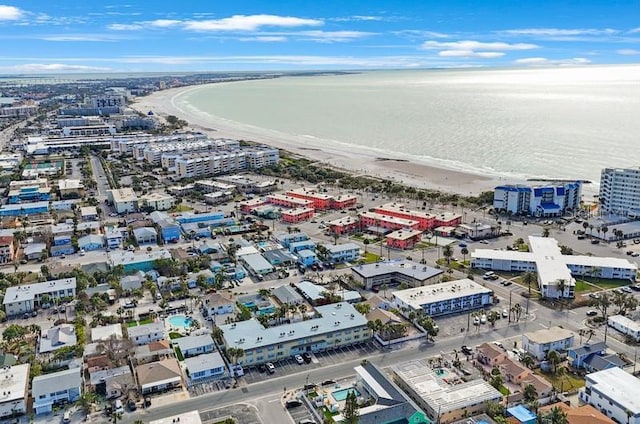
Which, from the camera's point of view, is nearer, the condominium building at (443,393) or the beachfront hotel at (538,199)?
the condominium building at (443,393)

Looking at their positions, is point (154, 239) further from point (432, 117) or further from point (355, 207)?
point (432, 117)

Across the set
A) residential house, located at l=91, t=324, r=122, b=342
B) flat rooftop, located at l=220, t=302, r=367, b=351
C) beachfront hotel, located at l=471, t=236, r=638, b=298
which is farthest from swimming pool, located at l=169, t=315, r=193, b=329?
beachfront hotel, located at l=471, t=236, r=638, b=298

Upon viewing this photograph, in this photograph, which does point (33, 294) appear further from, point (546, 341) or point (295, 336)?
point (546, 341)

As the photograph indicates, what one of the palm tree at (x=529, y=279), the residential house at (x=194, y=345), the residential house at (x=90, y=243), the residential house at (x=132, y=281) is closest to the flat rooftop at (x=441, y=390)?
the residential house at (x=194, y=345)

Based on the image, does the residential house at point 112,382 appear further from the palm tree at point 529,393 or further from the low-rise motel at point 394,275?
the palm tree at point 529,393

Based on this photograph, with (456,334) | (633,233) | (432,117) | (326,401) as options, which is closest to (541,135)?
(432,117)

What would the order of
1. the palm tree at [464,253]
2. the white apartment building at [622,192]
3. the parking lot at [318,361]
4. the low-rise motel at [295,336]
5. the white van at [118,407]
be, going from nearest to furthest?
Result: the white van at [118,407] → the parking lot at [318,361] → the low-rise motel at [295,336] → the palm tree at [464,253] → the white apartment building at [622,192]
